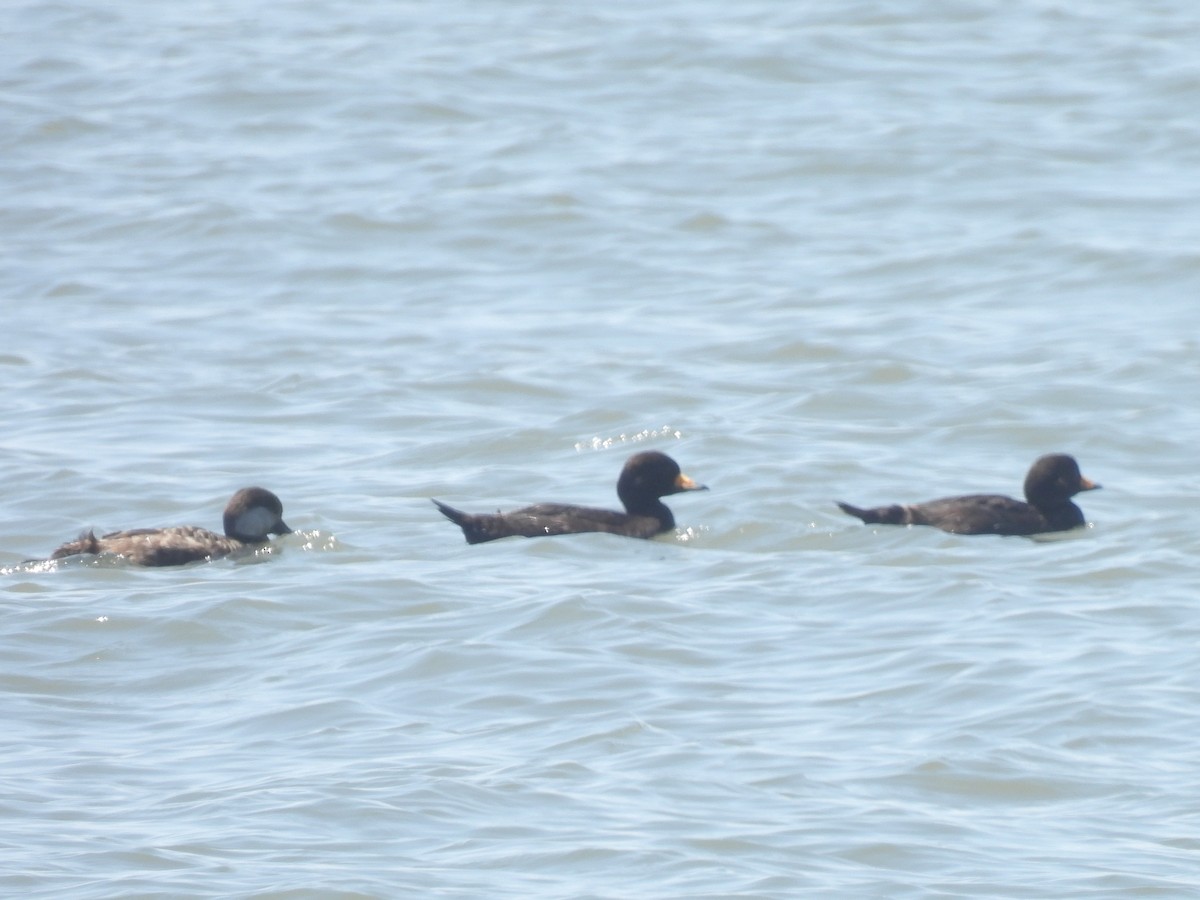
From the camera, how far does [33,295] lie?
59.1 ft

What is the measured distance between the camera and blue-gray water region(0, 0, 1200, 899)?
7102mm

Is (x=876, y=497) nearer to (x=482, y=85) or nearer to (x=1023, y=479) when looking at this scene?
(x=1023, y=479)

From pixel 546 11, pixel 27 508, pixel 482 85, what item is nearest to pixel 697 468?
pixel 27 508

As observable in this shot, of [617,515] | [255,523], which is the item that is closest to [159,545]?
[255,523]

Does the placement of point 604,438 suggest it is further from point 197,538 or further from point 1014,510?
point 197,538

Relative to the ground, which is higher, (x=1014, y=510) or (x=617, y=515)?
(x=617, y=515)

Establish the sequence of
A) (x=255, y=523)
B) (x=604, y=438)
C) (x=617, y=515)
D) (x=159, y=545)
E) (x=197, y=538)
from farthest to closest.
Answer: (x=604, y=438)
(x=617, y=515)
(x=255, y=523)
(x=197, y=538)
(x=159, y=545)

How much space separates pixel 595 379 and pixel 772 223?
5300mm

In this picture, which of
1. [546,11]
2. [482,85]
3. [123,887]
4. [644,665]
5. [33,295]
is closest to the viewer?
[123,887]

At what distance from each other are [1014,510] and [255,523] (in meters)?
3.77

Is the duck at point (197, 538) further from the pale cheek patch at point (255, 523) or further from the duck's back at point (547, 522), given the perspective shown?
the duck's back at point (547, 522)

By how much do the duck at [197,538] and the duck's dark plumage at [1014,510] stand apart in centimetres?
285

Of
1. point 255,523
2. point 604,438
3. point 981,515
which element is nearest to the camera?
point 981,515

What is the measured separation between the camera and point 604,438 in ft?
45.0
